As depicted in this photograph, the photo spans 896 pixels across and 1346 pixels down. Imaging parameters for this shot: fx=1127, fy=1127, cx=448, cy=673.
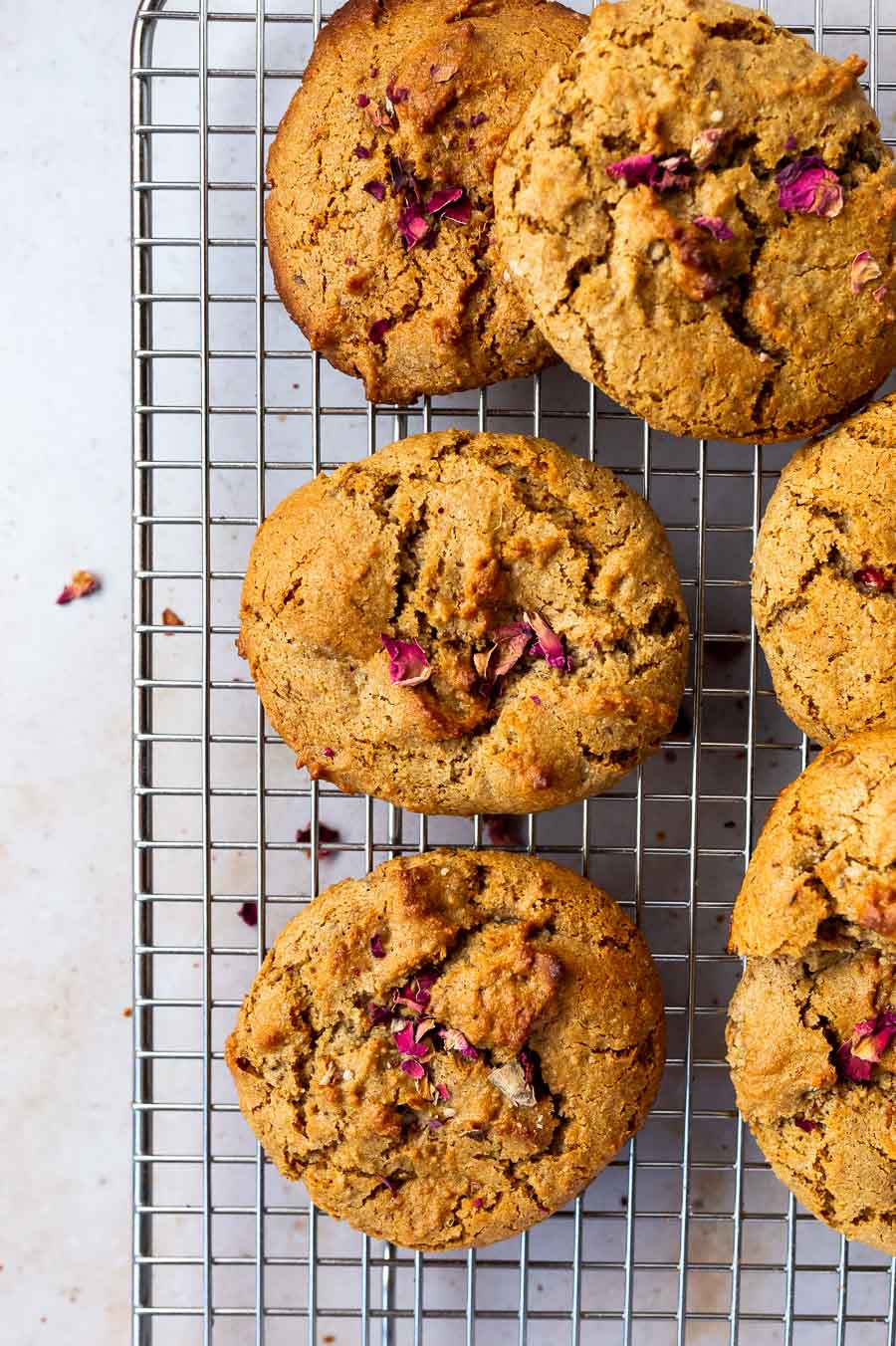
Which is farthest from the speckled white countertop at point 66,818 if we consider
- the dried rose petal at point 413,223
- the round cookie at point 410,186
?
the dried rose petal at point 413,223

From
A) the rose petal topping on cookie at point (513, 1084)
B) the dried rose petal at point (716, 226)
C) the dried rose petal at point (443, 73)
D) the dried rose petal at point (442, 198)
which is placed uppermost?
the dried rose petal at point (443, 73)

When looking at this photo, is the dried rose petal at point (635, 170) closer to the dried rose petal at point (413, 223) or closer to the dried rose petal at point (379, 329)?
the dried rose petal at point (413, 223)

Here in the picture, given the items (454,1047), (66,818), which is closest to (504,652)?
(454,1047)

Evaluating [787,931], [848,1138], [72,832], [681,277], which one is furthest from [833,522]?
[72,832]

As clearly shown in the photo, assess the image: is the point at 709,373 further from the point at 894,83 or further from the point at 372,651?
the point at 894,83

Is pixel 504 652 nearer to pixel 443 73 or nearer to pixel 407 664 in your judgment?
pixel 407 664

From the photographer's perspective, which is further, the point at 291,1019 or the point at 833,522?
the point at 291,1019
